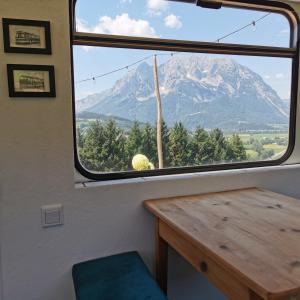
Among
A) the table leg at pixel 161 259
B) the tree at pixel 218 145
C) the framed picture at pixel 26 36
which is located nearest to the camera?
the framed picture at pixel 26 36

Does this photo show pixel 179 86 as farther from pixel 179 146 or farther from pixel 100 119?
pixel 100 119

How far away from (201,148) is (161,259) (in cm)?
79

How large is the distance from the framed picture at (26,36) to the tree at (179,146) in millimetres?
903

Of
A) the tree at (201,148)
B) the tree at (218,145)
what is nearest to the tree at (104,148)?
the tree at (201,148)

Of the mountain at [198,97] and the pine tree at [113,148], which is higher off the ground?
the mountain at [198,97]

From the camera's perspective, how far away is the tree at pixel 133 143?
175 centimetres

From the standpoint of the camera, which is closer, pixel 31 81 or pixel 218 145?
pixel 31 81

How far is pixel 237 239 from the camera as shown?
1.09 metres

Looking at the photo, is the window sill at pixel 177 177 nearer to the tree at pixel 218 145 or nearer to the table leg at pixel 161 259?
the tree at pixel 218 145

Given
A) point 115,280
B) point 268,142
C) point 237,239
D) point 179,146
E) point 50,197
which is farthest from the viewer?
point 268,142

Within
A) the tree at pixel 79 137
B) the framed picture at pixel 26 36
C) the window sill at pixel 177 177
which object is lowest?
the window sill at pixel 177 177

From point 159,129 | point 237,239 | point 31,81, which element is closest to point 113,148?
point 159,129

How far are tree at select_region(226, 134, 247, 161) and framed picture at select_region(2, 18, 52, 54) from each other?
134cm

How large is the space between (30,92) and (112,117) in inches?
20.1
